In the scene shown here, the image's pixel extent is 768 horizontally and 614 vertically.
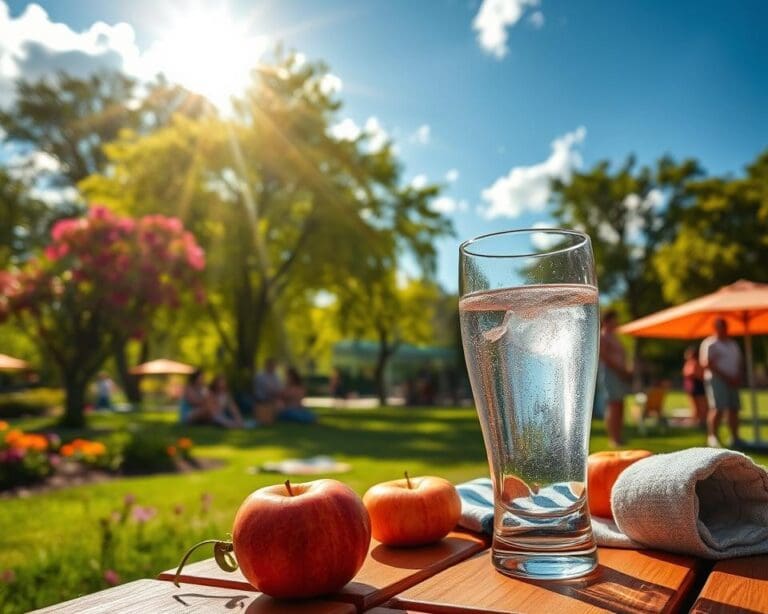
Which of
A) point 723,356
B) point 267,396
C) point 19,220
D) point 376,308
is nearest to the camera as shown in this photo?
point 723,356

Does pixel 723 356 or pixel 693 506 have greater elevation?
pixel 723 356

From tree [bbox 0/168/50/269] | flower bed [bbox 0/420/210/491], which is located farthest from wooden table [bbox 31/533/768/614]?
tree [bbox 0/168/50/269]

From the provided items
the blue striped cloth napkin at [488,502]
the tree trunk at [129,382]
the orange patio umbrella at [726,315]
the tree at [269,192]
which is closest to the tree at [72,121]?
the tree trunk at [129,382]

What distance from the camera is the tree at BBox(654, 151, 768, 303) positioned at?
105 ft

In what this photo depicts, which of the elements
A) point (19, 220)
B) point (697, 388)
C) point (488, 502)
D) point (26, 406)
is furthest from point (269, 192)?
point (488, 502)

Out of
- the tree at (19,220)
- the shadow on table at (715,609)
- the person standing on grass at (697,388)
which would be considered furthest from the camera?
the tree at (19,220)

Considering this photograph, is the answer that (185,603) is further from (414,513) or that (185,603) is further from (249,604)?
(414,513)

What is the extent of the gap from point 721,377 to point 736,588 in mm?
10196

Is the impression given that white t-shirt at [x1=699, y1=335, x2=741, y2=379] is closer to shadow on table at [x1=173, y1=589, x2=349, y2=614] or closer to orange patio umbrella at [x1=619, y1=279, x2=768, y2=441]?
orange patio umbrella at [x1=619, y1=279, x2=768, y2=441]

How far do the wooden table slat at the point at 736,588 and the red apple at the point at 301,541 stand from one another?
53cm

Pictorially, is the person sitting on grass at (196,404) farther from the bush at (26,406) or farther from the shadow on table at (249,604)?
the shadow on table at (249,604)

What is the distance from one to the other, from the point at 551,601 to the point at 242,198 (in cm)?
2493

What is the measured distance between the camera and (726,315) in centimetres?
1363

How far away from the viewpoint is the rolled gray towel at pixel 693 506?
1312mm
